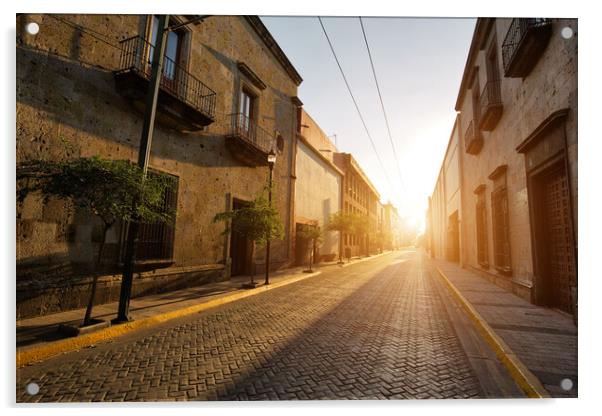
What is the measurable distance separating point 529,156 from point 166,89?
339 inches

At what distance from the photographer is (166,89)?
7.08 m

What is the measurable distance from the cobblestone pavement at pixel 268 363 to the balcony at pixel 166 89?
16.7 ft

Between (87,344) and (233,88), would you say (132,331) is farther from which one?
(233,88)

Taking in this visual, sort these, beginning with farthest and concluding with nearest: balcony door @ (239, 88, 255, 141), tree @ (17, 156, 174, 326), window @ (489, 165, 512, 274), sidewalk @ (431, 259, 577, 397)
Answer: balcony door @ (239, 88, 255, 141)
window @ (489, 165, 512, 274)
tree @ (17, 156, 174, 326)
sidewalk @ (431, 259, 577, 397)

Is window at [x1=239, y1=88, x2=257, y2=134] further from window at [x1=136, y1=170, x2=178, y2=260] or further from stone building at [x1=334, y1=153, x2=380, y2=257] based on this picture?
stone building at [x1=334, y1=153, x2=380, y2=257]

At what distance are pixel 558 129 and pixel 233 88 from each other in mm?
9760

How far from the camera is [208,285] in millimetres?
9102

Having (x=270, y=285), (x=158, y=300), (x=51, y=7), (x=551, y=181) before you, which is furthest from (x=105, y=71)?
(x=551, y=181)

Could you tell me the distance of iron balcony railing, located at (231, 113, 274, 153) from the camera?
11.0 meters

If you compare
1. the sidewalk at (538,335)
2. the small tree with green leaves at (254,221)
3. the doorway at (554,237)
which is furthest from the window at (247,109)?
the sidewalk at (538,335)

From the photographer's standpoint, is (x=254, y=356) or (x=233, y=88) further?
(x=233, y=88)

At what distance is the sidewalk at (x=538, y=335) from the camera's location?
310 cm

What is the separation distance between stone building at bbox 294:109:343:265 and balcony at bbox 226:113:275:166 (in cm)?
428

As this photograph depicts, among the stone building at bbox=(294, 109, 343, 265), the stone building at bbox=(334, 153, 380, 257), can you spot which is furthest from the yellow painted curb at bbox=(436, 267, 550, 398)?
the stone building at bbox=(334, 153, 380, 257)
